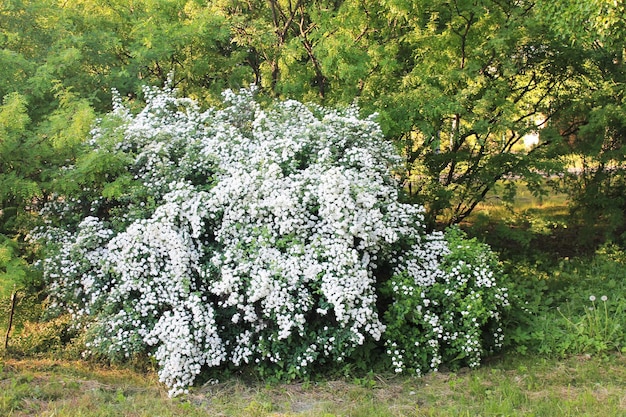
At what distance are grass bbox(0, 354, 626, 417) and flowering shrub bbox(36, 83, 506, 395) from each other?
0.23m

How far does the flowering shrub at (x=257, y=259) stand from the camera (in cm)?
462

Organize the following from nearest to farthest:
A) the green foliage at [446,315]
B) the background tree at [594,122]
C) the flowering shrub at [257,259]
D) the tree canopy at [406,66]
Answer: the flowering shrub at [257,259] < the green foliage at [446,315] < the background tree at [594,122] < the tree canopy at [406,66]

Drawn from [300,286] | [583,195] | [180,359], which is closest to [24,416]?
[180,359]

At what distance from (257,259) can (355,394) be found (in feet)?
4.34

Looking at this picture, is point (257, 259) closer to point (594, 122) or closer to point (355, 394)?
point (355, 394)

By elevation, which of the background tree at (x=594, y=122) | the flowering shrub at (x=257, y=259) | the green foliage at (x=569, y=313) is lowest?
the green foliage at (x=569, y=313)

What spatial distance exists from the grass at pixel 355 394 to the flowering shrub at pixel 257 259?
0.74 feet

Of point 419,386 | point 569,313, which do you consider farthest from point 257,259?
point 569,313

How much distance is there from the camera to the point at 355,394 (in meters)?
4.51

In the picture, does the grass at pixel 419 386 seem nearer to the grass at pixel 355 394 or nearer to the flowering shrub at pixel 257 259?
the grass at pixel 355 394

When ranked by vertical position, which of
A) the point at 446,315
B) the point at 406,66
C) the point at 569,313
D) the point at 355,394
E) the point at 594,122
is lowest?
the point at 355,394

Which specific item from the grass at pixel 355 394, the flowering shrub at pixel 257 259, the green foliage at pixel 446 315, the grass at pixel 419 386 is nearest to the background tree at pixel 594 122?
the grass at pixel 419 386

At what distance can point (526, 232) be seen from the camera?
7.55 m

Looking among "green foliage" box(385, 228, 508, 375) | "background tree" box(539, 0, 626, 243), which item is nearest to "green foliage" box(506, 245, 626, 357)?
"green foliage" box(385, 228, 508, 375)
